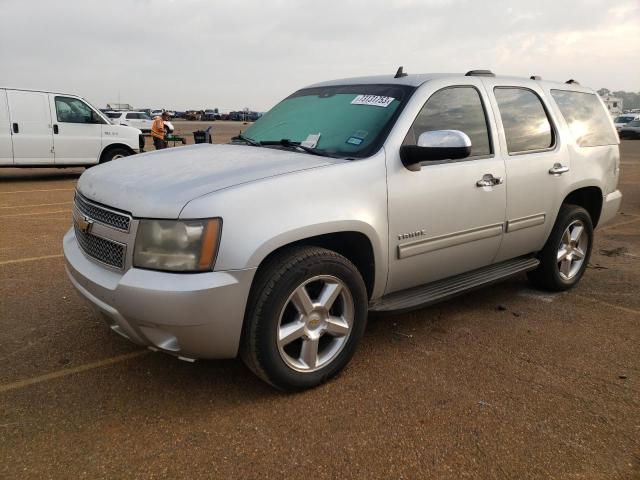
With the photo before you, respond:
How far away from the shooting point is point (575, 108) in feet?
15.0

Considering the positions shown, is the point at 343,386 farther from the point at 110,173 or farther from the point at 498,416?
the point at 110,173

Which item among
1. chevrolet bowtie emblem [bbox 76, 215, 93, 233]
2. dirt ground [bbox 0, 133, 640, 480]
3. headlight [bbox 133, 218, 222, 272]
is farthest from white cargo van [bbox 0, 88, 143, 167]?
headlight [bbox 133, 218, 222, 272]

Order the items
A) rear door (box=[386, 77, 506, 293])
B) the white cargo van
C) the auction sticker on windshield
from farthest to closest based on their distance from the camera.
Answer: the white cargo van, the auction sticker on windshield, rear door (box=[386, 77, 506, 293])

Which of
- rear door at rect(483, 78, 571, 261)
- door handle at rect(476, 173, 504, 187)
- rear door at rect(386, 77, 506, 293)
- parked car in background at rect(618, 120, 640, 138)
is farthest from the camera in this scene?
parked car in background at rect(618, 120, 640, 138)

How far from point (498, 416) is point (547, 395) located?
405mm

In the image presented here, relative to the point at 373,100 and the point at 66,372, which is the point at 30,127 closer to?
the point at 66,372

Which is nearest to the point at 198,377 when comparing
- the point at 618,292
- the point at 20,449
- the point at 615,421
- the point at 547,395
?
the point at 20,449

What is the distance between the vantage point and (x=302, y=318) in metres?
2.80

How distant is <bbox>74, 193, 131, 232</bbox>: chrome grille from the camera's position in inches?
101

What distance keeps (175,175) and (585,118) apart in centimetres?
372

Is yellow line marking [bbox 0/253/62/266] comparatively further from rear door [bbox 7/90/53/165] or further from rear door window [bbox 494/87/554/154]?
rear door [bbox 7/90/53/165]

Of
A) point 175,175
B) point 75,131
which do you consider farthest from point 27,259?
point 75,131

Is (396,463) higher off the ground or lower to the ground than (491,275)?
lower

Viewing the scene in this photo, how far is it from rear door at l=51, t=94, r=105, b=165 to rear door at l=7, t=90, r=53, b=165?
6.7 inches
